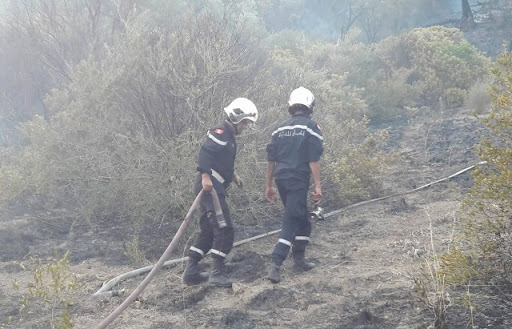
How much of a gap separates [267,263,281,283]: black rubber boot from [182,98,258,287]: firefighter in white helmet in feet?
1.31

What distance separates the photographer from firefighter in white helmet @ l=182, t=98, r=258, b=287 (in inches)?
232

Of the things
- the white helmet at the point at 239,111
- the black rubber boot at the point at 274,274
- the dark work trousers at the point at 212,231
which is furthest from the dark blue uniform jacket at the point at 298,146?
the black rubber boot at the point at 274,274

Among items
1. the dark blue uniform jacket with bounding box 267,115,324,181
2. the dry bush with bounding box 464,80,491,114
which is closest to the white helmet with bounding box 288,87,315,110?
the dark blue uniform jacket with bounding box 267,115,324,181

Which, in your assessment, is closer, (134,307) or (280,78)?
(134,307)

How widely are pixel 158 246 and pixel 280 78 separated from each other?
4.82 metres

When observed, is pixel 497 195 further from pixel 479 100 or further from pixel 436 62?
pixel 436 62

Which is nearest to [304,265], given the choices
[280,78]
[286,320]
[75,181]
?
[286,320]

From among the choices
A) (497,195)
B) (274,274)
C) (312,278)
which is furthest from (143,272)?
(497,195)

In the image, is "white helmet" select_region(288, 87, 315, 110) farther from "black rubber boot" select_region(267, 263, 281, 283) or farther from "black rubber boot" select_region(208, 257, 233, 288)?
"black rubber boot" select_region(208, 257, 233, 288)

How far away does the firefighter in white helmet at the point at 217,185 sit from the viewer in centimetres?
589

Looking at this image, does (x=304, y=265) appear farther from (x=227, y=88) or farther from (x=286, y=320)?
(x=227, y=88)

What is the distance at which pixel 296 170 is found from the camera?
20.0 feet

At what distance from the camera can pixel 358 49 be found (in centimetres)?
1717

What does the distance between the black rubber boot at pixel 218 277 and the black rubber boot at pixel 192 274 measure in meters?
0.15
